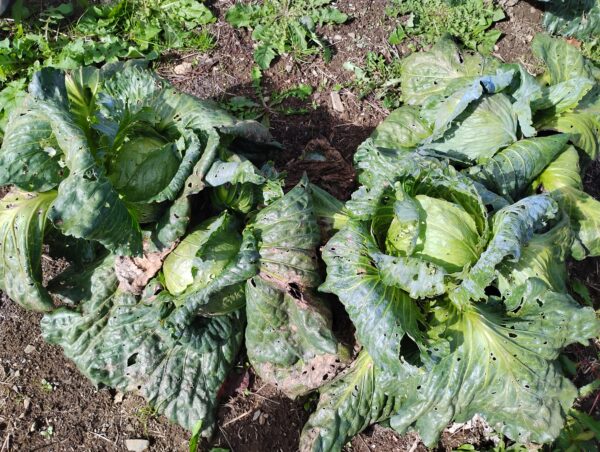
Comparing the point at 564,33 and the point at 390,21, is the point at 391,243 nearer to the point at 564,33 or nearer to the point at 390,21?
the point at 390,21

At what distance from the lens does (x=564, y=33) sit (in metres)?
5.69

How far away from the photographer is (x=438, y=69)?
15.8 ft

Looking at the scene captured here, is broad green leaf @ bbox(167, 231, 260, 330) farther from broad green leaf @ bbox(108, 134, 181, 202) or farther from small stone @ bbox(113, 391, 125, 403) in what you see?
small stone @ bbox(113, 391, 125, 403)

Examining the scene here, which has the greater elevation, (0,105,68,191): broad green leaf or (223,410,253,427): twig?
(0,105,68,191): broad green leaf

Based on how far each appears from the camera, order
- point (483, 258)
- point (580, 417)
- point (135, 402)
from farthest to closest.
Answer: point (135, 402), point (580, 417), point (483, 258)

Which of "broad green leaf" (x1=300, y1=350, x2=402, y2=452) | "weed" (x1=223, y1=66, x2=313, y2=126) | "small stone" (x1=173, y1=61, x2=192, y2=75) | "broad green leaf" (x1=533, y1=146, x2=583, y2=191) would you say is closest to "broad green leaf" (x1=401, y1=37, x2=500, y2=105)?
"broad green leaf" (x1=533, y1=146, x2=583, y2=191)

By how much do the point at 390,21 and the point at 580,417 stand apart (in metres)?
3.81

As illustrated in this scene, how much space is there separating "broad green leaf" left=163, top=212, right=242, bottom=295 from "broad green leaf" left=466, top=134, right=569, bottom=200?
167 centimetres

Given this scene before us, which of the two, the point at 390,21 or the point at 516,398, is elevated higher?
the point at 390,21

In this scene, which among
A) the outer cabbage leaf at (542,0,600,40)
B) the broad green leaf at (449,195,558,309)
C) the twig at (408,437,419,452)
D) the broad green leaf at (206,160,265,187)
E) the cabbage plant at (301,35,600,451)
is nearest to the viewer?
the broad green leaf at (449,195,558,309)

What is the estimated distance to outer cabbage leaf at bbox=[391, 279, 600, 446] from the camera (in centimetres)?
353

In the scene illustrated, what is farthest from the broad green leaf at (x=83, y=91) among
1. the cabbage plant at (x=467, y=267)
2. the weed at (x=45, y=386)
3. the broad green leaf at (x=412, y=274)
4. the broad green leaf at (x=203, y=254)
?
the broad green leaf at (x=412, y=274)

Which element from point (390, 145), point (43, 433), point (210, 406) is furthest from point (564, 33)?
point (43, 433)

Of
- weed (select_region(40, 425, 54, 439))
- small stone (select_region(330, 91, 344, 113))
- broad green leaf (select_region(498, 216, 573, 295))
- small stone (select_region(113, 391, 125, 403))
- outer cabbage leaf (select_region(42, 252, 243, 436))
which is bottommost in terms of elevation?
weed (select_region(40, 425, 54, 439))
